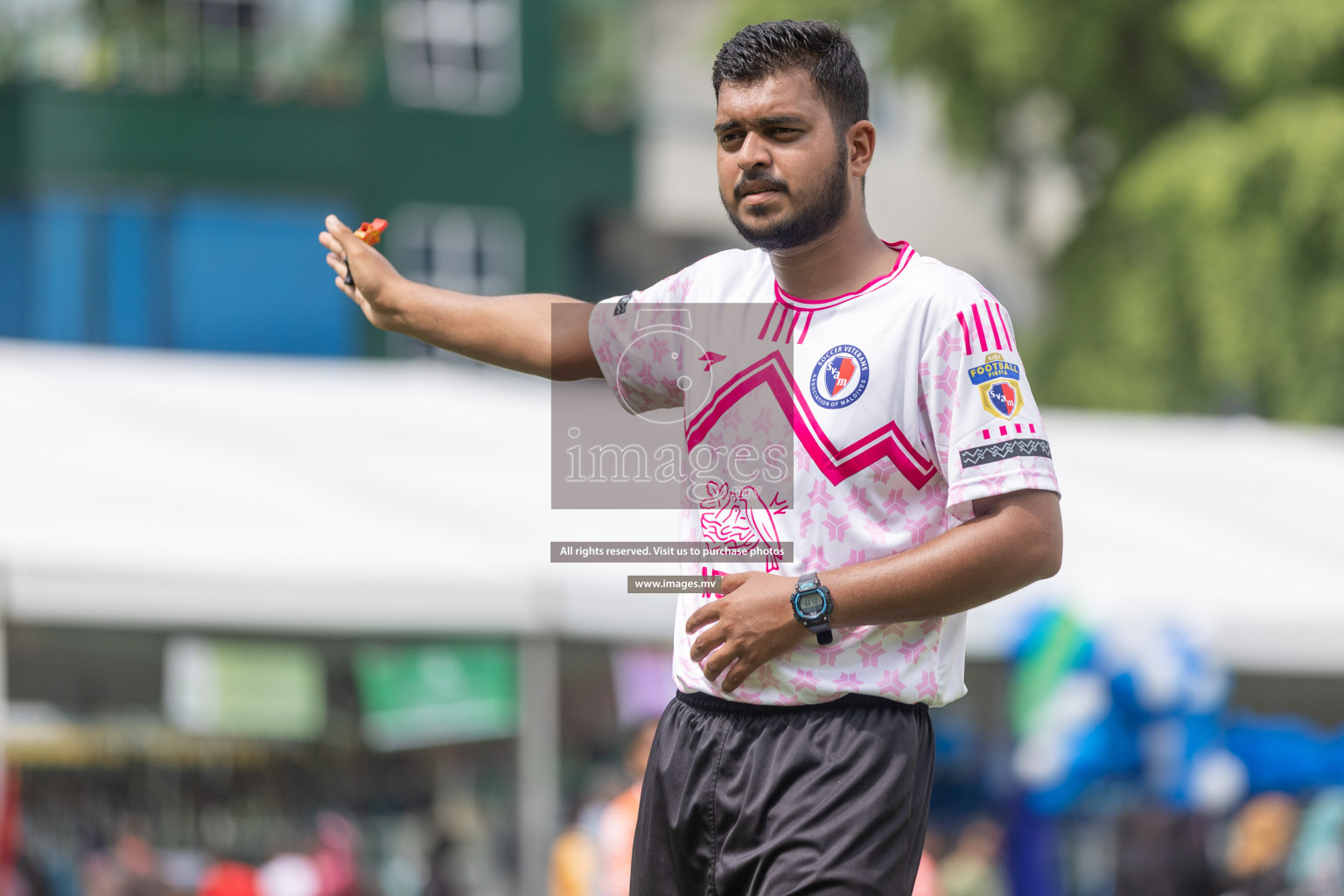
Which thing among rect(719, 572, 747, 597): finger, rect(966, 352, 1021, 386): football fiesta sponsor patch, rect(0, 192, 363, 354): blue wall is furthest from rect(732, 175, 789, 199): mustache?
rect(0, 192, 363, 354): blue wall

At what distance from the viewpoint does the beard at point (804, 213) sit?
2.13 meters

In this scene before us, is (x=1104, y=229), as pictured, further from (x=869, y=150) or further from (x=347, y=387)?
(x=869, y=150)

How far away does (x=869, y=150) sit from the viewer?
7.29 feet

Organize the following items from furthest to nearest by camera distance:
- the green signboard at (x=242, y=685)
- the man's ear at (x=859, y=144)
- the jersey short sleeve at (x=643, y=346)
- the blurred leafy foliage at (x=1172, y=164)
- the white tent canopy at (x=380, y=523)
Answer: the blurred leafy foliage at (x=1172, y=164)
the green signboard at (x=242, y=685)
the white tent canopy at (x=380, y=523)
the jersey short sleeve at (x=643, y=346)
the man's ear at (x=859, y=144)

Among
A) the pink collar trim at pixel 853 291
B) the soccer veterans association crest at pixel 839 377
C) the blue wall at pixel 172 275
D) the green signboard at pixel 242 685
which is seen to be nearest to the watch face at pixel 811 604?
the soccer veterans association crest at pixel 839 377

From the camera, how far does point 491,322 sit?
2377 mm

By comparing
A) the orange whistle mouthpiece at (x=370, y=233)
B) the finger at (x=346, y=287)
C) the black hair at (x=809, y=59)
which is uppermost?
the black hair at (x=809, y=59)

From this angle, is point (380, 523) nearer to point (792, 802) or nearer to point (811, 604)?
point (792, 802)

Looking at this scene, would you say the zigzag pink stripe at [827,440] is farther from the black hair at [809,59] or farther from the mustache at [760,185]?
the black hair at [809,59]

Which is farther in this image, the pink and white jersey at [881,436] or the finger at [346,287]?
the finger at [346,287]

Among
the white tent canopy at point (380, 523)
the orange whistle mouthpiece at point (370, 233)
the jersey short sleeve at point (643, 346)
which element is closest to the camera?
the jersey short sleeve at point (643, 346)

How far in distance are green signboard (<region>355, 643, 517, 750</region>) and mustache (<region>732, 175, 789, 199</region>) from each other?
6224 millimetres

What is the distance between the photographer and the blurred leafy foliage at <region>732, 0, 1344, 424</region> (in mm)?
11695

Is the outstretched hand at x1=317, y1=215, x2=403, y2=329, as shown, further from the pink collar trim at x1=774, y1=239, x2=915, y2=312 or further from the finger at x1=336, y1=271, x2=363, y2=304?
the pink collar trim at x1=774, y1=239, x2=915, y2=312
